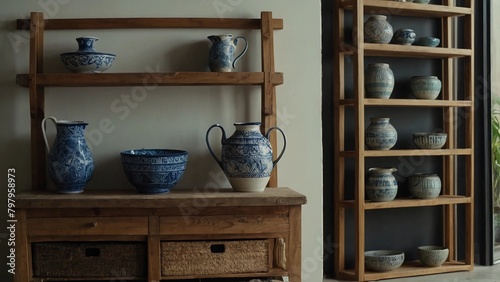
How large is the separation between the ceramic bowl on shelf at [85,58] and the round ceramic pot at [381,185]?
1.60m

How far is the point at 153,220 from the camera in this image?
2.67m

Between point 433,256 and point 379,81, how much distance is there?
1060 mm

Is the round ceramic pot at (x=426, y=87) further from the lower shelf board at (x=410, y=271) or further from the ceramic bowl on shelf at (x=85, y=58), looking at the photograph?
the ceramic bowl on shelf at (x=85, y=58)

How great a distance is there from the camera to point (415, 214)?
381cm

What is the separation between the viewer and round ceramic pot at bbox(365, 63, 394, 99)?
350 cm

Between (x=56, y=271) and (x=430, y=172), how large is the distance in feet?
7.56

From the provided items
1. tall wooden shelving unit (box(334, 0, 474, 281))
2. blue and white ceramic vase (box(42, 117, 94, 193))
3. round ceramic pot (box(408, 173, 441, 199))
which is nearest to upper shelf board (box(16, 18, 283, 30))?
blue and white ceramic vase (box(42, 117, 94, 193))

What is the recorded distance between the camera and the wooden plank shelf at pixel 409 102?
3.44 meters

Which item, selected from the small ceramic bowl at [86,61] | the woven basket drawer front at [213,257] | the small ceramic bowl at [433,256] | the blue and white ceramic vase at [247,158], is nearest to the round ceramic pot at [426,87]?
the small ceramic bowl at [433,256]

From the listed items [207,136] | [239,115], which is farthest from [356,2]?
[207,136]

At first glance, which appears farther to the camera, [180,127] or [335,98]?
[335,98]

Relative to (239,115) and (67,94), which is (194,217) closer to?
(239,115)

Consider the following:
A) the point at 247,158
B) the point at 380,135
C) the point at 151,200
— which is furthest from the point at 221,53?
the point at 380,135

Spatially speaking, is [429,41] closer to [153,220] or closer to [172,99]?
[172,99]
